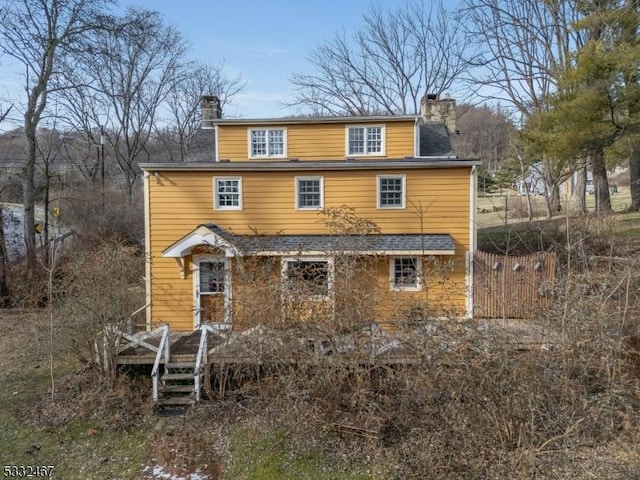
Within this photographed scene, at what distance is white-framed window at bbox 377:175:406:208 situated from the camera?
12.5 meters

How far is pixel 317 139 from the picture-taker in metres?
14.5

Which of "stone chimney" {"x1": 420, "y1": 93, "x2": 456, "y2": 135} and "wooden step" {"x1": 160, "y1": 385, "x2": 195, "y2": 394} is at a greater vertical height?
"stone chimney" {"x1": 420, "y1": 93, "x2": 456, "y2": 135}

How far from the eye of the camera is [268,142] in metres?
14.6

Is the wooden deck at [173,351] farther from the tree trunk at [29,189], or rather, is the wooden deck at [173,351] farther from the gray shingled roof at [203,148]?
the tree trunk at [29,189]

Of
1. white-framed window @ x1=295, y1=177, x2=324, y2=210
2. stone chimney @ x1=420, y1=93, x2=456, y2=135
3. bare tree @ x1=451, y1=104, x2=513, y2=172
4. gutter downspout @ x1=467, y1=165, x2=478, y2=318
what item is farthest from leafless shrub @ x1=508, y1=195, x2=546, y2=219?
white-framed window @ x1=295, y1=177, x2=324, y2=210

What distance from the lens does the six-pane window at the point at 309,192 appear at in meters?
12.7

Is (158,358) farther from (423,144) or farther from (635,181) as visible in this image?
(635,181)

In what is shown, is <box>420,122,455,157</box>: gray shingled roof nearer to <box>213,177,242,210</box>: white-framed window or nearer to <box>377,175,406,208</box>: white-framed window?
<box>377,175,406,208</box>: white-framed window

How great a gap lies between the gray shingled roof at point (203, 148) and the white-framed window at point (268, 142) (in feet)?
4.79

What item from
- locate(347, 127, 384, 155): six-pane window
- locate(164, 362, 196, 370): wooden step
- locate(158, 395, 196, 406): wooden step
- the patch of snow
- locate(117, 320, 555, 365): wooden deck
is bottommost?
the patch of snow

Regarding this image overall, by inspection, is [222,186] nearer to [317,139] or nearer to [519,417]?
[317,139]

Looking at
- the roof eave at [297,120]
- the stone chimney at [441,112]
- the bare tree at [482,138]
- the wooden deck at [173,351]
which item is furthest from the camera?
the bare tree at [482,138]

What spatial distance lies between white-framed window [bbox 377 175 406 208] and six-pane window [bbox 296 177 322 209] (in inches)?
70.0

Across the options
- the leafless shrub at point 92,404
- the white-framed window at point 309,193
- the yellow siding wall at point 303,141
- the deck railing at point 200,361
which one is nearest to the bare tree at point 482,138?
the yellow siding wall at point 303,141
